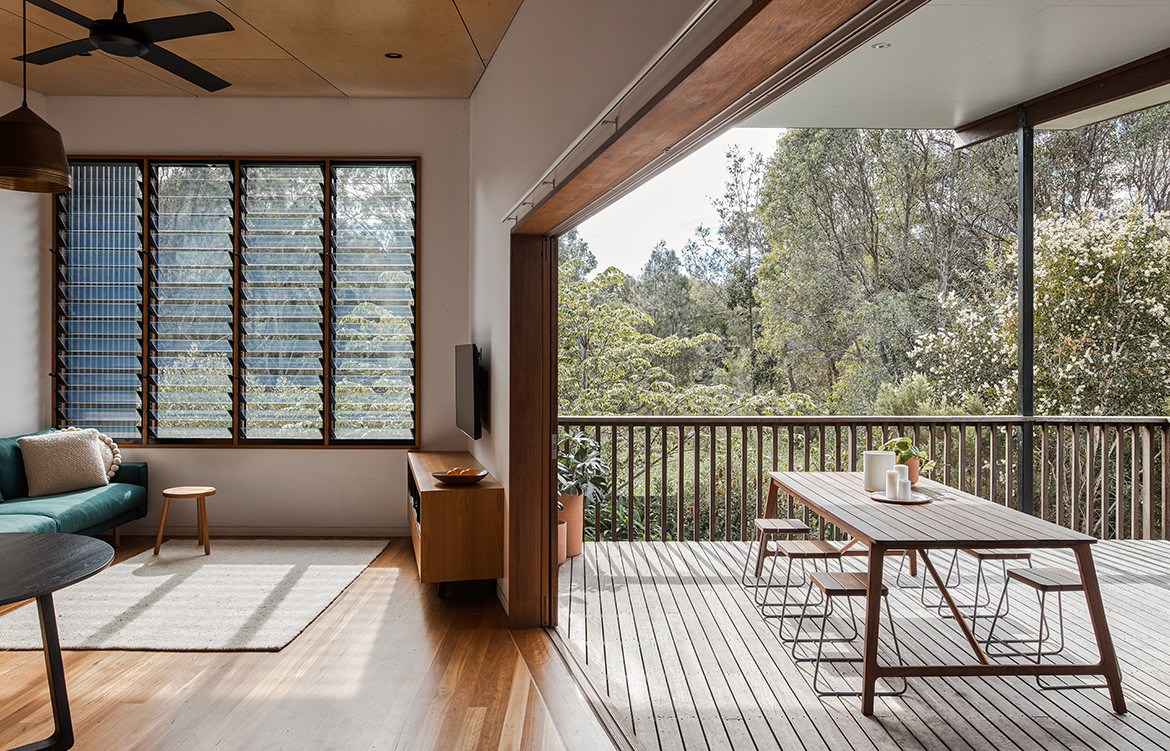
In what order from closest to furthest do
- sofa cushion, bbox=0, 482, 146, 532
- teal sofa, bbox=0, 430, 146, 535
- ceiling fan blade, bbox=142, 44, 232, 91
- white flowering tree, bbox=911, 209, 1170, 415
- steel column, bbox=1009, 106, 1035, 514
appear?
1. ceiling fan blade, bbox=142, 44, 232, 91
2. teal sofa, bbox=0, 430, 146, 535
3. sofa cushion, bbox=0, 482, 146, 532
4. steel column, bbox=1009, 106, 1035, 514
5. white flowering tree, bbox=911, 209, 1170, 415

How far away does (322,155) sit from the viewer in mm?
5703

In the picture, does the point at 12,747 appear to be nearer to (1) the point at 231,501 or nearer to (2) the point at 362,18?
(1) the point at 231,501

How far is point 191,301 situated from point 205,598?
250 cm

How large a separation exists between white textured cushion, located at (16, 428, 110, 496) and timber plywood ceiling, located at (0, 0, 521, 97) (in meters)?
2.49

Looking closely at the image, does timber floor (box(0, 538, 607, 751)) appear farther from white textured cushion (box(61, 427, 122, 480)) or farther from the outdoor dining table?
white textured cushion (box(61, 427, 122, 480))

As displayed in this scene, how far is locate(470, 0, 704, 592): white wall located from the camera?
219 cm

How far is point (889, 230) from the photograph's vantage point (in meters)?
10.0

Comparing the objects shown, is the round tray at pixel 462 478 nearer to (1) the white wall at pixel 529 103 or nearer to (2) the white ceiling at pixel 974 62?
(1) the white wall at pixel 529 103

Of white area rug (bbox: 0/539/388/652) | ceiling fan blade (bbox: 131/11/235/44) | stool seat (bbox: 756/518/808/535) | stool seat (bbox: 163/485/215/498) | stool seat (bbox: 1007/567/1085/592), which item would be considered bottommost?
white area rug (bbox: 0/539/388/652)

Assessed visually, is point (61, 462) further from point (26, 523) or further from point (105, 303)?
point (105, 303)

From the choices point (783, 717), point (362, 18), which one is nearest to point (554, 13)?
point (362, 18)

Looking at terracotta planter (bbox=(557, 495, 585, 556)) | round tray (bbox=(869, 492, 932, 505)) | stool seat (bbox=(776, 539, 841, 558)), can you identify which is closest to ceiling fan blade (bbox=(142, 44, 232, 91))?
terracotta planter (bbox=(557, 495, 585, 556))

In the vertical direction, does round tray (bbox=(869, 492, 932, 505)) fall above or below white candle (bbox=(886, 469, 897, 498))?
below

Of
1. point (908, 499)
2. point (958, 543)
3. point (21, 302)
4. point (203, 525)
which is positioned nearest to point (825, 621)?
point (958, 543)
